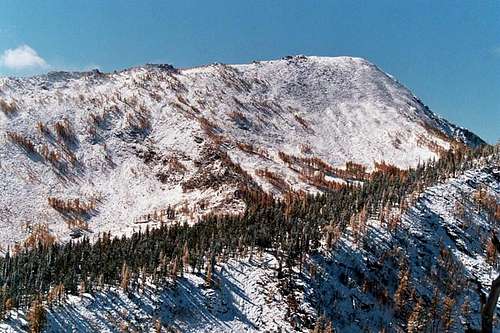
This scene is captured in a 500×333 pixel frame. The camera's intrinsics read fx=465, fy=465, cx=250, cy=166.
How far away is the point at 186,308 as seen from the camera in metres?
53.8

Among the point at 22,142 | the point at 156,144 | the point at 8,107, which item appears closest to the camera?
the point at 22,142

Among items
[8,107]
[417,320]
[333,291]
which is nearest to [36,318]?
[333,291]

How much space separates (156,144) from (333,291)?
86420mm

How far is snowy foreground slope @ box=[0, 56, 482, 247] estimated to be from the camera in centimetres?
10300

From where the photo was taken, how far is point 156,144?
13625 centimetres

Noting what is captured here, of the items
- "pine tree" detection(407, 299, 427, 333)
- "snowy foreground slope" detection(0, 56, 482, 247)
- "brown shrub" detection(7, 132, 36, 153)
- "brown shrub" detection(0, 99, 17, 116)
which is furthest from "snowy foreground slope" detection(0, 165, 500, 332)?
"brown shrub" detection(0, 99, 17, 116)

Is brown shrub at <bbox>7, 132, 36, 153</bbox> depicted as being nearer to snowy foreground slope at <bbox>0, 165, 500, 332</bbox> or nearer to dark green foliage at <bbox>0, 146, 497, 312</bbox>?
dark green foliage at <bbox>0, 146, 497, 312</bbox>

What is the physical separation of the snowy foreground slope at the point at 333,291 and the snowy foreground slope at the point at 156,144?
32.7 metres

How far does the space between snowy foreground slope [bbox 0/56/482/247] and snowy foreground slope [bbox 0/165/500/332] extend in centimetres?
3272

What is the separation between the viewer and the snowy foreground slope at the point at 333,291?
166 feet

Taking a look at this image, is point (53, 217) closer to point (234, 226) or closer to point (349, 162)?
point (234, 226)

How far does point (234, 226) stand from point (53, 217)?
46.0 m

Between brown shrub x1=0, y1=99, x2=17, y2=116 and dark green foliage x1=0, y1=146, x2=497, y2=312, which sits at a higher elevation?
brown shrub x1=0, y1=99, x2=17, y2=116

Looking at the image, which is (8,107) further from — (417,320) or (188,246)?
(417,320)
